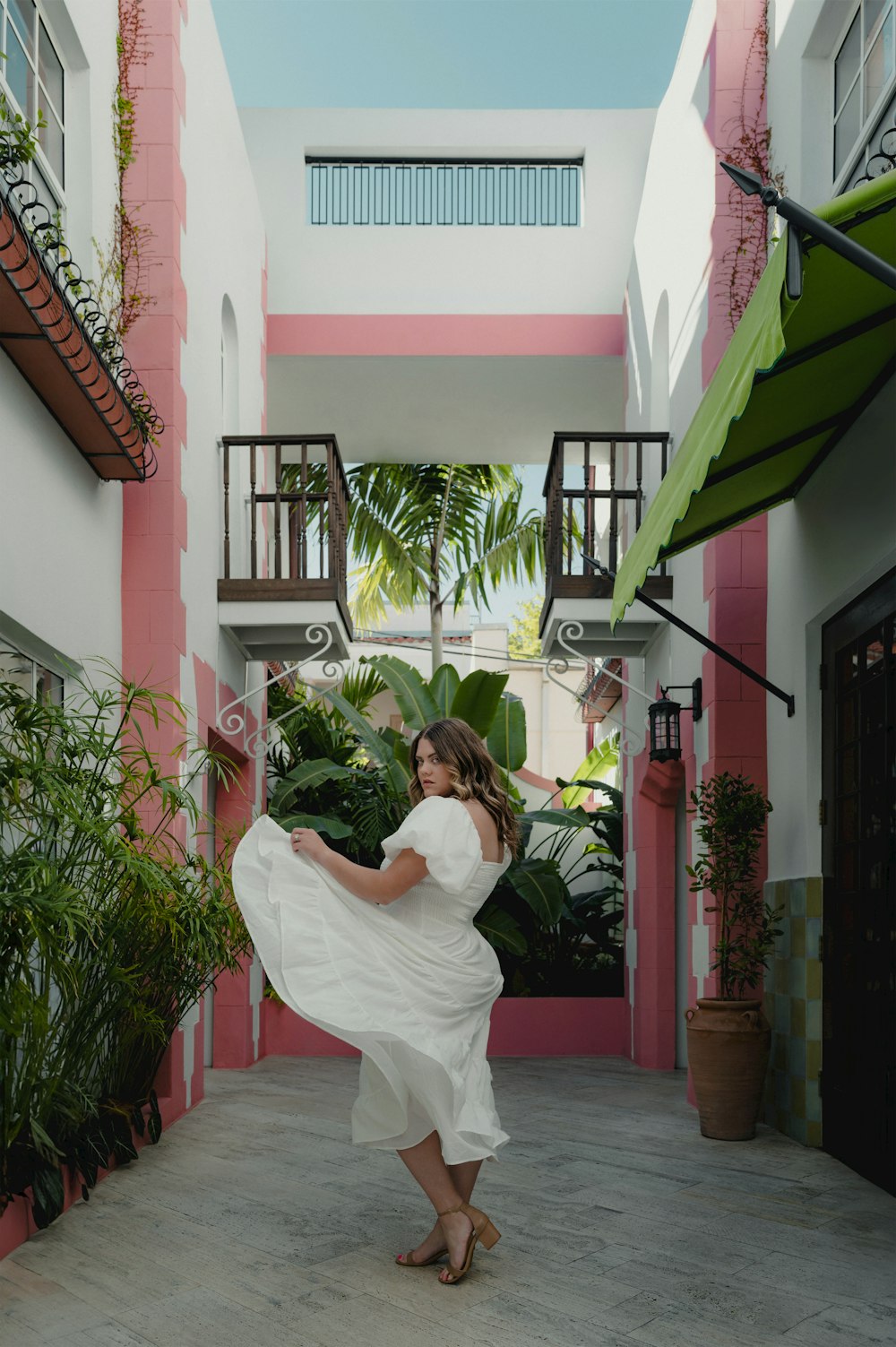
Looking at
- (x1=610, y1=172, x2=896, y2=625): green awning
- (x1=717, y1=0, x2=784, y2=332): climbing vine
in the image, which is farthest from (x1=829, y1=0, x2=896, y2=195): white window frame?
(x1=610, y1=172, x2=896, y2=625): green awning

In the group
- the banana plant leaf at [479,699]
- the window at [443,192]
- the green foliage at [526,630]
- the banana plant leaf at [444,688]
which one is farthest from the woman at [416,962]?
the green foliage at [526,630]

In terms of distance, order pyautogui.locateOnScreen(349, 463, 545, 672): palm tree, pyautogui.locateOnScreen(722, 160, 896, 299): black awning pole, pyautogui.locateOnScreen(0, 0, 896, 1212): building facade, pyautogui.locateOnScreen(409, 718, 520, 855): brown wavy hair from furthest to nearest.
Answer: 1. pyautogui.locateOnScreen(349, 463, 545, 672): palm tree
2. pyautogui.locateOnScreen(0, 0, 896, 1212): building facade
3. pyautogui.locateOnScreen(409, 718, 520, 855): brown wavy hair
4. pyautogui.locateOnScreen(722, 160, 896, 299): black awning pole

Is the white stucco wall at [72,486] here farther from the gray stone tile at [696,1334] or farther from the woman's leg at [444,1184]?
the gray stone tile at [696,1334]

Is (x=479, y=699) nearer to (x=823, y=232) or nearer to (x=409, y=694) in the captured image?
(x=409, y=694)

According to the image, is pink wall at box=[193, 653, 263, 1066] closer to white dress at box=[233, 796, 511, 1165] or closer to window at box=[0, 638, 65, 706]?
window at box=[0, 638, 65, 706]

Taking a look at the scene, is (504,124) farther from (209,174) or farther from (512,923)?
(512,923)

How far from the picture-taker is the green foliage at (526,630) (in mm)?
34000

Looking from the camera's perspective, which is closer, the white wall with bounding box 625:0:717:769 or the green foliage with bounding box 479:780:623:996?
the white wall with bounding box 625:0:717:769

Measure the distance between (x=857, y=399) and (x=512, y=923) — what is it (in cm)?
567

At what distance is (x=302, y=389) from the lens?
466 inches

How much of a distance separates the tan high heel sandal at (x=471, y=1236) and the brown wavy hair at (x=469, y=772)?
1123mm

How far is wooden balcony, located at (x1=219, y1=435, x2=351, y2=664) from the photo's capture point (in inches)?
324

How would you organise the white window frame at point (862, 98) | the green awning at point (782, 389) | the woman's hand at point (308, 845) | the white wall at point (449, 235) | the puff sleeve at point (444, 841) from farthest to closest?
the white wall at point (449, 235) < the white window frame at point (862, 98) < the woman's hand at point (308, 845) < the puff sleeve at point (444, 841) < the green awning at point (782, 389)

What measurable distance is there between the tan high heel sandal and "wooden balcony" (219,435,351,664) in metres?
4.81
